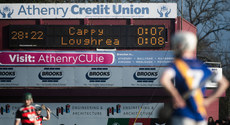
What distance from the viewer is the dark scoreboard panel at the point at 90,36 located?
19.4m

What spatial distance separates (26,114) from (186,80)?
17.3 ft

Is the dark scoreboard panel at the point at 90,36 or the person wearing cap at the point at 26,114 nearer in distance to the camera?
the person wearing cap at the point at 26,114

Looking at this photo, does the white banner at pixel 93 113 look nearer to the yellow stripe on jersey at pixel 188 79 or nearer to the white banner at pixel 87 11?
the white banner at pixel 87 11

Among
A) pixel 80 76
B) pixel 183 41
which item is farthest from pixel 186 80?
pixel 80 76

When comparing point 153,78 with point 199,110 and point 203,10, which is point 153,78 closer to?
point 199,110

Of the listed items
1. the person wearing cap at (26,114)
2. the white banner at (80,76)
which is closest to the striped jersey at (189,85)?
the person wearing cap at (26,114)

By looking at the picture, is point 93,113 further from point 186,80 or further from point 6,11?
point 186,80

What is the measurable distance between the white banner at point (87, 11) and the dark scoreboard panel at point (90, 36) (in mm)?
865

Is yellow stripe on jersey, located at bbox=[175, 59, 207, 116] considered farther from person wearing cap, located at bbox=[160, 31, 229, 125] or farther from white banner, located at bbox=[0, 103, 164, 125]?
white banner, located at bbox=[0, 103, 164, 125]

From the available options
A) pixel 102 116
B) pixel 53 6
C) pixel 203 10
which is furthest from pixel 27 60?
pixel 203 10

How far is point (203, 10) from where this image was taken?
44344 mm

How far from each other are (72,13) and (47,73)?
2570mm

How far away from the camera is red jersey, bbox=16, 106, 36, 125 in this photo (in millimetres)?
9102

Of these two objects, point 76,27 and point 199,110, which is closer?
point 199,110
